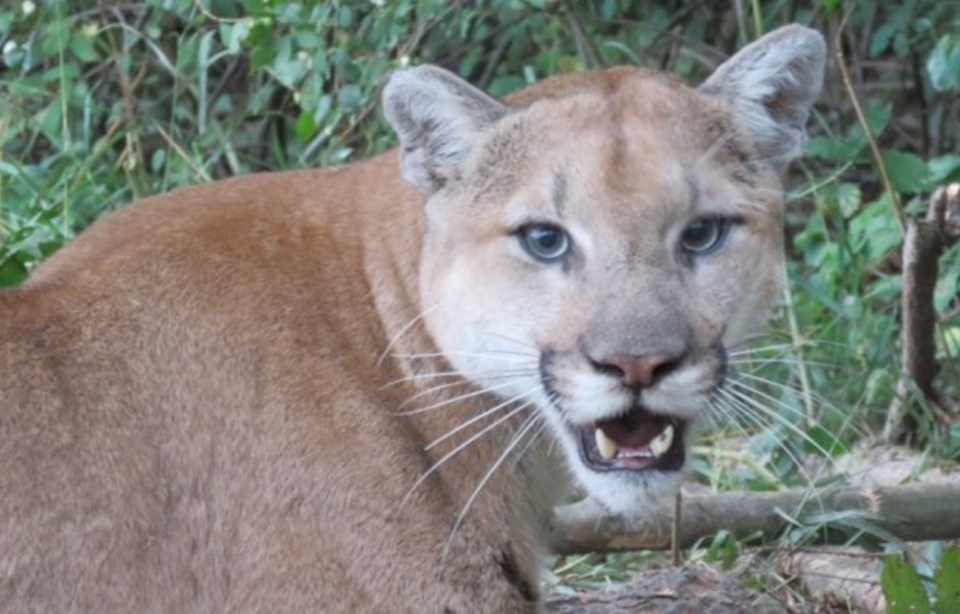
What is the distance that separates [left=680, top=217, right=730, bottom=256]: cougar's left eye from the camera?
5.23 meters

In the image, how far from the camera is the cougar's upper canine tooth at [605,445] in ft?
17.0

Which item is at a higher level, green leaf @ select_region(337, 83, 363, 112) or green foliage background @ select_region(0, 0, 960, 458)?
green leaf @ select_region(337, 83, 363, 112)

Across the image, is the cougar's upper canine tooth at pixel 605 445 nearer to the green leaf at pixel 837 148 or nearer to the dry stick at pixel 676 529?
the dry stick at pixel 676 529

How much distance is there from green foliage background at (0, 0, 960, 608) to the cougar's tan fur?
4.62 ft

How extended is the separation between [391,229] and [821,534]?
198cm

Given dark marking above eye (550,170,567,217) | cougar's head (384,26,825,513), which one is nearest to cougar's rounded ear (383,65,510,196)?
cougar's head (384,26,825,513)

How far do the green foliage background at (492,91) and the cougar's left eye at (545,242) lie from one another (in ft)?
5.12

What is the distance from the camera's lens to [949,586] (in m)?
5.68

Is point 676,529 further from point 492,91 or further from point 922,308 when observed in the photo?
point 492,91

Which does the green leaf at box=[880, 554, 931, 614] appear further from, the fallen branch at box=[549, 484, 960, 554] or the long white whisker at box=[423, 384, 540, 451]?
the long white whisker at box=[423, 384, 540, 451]

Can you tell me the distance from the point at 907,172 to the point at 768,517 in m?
2.18

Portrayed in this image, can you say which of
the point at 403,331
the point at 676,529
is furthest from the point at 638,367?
the point at 676,529

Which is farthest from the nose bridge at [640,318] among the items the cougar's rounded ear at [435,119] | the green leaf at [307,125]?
the green leaf at [307,125]

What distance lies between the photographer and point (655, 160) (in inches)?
206
